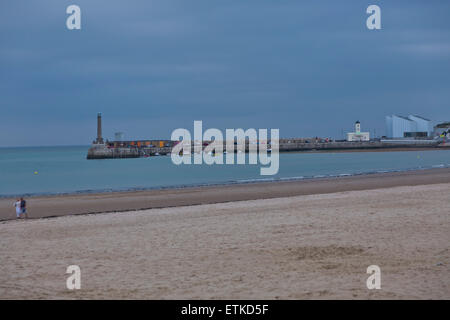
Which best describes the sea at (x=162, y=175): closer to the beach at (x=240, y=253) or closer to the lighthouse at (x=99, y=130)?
the beach at (x=240, y=253)

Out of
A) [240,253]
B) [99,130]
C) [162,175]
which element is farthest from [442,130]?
[240,253]

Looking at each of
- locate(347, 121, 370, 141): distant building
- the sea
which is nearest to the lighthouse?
the sea

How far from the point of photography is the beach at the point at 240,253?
6480mm

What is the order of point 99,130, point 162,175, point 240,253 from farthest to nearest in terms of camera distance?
point 99,130
point 162,175
point 240,253

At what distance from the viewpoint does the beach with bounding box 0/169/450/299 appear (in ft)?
21.3

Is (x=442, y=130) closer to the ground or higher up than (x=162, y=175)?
higher up

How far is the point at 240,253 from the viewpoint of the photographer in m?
8.82

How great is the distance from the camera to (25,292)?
659 cm

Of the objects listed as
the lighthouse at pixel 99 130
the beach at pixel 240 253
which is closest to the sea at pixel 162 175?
the beach at pixel 240 253

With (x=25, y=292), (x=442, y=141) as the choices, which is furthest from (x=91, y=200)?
(x=442, y=141)

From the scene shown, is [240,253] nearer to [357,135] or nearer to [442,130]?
[357,135]

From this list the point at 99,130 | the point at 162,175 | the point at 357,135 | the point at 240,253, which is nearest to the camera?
the point at 240,253

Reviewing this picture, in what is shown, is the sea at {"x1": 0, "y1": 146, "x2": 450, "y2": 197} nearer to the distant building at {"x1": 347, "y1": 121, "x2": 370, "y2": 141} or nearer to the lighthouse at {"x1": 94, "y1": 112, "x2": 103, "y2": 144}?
the lighthouse at {"x1": 94, "y1": 112, "x2": 103, "y2": 144}

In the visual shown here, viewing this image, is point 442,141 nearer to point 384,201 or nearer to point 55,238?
point 384,201
